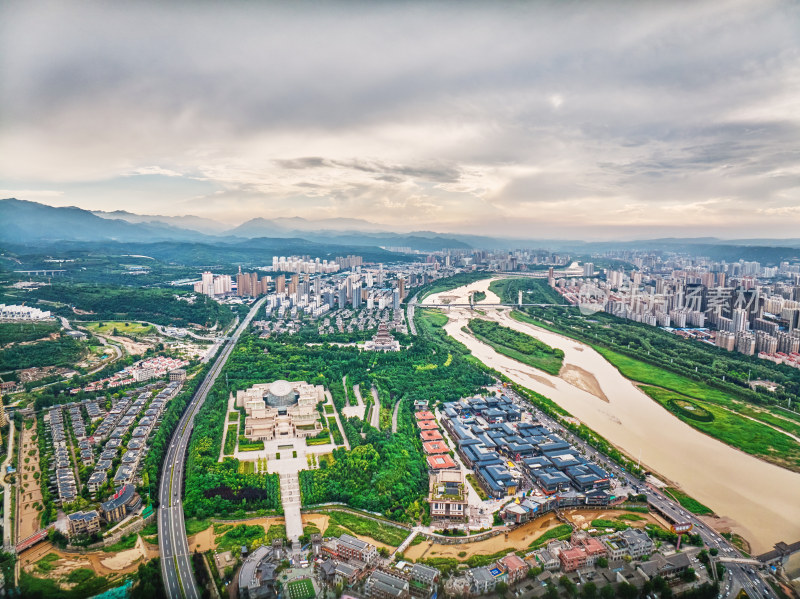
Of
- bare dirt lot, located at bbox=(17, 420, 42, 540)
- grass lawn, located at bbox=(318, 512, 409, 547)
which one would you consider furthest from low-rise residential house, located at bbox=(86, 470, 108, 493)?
grass lawn, located at bbox=(318, 512, 409, 547)

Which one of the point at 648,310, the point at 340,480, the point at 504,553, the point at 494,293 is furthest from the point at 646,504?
the point at 494,293

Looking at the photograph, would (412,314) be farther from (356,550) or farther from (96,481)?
(356,550)

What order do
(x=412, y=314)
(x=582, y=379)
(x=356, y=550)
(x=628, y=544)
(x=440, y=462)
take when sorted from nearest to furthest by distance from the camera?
(x=356, y=550) → (x=628, y=544) → (x=440, y=462) → (x=582, y=379) → (x=412, y=314)

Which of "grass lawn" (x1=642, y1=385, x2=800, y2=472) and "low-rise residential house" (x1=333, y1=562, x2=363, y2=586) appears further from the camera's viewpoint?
"grass lawn" (x1=642, y1=385, x2=800, y2=472)

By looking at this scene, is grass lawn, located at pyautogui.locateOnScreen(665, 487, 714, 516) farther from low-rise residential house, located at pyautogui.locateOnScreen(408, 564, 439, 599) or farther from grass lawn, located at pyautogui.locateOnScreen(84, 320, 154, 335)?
grass lawn, located at pyautogui.locateOnScreen(84, 320, 154, 335)

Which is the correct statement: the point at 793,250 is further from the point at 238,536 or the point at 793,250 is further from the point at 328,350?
the point at 238,536

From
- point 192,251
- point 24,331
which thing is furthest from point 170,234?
point 24,331
